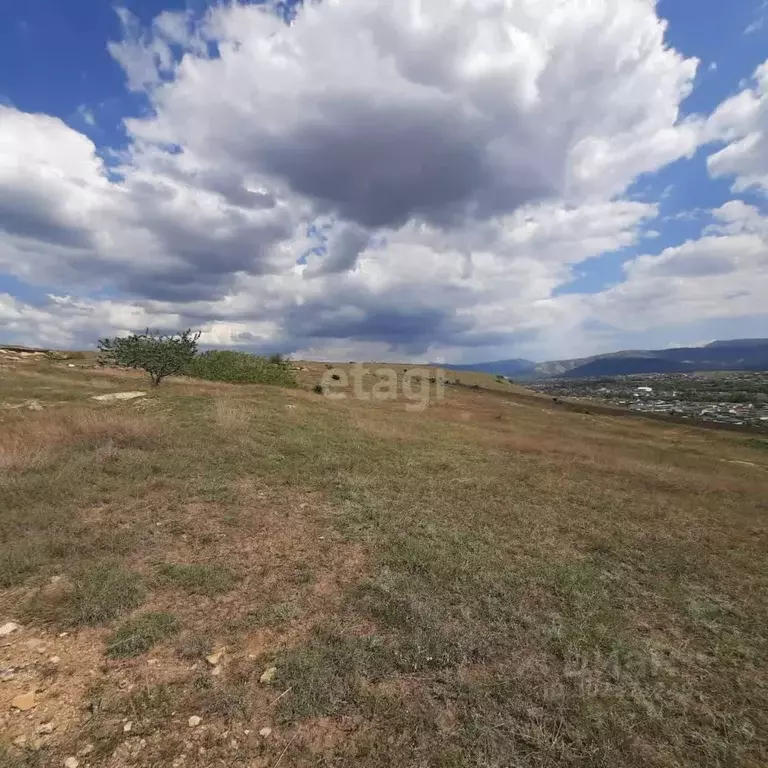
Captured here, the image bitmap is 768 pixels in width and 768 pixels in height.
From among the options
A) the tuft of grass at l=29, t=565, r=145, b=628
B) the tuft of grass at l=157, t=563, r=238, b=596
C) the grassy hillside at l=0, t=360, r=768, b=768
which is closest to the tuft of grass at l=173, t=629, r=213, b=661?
the grassy hillside at l=0, t=360, r=768, b=768

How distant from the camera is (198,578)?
852 centimetres

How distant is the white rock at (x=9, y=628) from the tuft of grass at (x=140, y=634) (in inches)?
63.1

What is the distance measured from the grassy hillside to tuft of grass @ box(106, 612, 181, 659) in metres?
0.04

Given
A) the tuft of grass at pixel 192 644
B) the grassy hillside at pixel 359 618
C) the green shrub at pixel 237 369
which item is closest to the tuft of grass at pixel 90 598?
the grassy hillside at pixel 359 618

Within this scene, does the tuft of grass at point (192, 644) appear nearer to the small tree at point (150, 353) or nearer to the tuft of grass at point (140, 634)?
the tuft of grass at point (140, 634)

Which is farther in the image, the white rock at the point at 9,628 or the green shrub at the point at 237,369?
the green shrub at the point at 237,369

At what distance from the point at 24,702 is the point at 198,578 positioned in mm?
3171

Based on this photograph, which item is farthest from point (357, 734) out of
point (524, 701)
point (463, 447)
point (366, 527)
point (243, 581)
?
point (463, 447)

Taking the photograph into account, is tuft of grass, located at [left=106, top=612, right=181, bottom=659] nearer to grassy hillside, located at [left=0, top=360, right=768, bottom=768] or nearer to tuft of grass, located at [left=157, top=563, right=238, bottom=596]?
grassy hillside, located at [left=0, top=360, right=768, bottom=768]

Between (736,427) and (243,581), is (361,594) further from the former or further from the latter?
(736,427)

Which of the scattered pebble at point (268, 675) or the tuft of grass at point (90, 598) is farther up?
the tuft of grass at point (90, 598)

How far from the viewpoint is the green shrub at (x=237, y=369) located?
52719mm

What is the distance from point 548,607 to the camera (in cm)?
841

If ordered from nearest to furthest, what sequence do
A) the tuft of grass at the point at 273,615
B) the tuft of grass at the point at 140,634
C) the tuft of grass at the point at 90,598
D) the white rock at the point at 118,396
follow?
the tuft of grass at the point at 140,634 < the tuft of grass at the point at 90,598 < the tuft of grass at the point at 273,615 < the white rock at the point at 118,396
